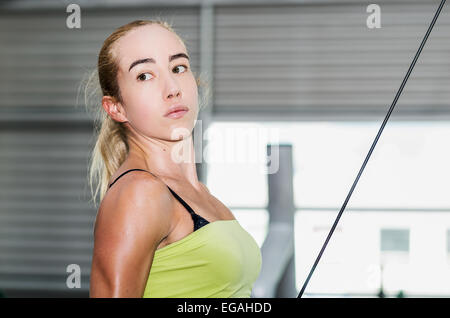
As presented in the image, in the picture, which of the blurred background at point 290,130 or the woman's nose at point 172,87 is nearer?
the woman's nose at point 172,87

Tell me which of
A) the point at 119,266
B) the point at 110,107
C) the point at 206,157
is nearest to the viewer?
the point at 119,266

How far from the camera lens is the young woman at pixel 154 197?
39cm

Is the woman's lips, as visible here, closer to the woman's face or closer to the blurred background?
the woman's face

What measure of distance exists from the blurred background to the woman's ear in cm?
51

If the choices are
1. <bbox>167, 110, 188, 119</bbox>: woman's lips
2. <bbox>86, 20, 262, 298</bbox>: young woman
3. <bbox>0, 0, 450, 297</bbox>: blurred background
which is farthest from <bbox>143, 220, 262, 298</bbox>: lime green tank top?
<bbox>0, 0, 450, 297</bbox>: blurred background

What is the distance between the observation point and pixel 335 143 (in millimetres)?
1828

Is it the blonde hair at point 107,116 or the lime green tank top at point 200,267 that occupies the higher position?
the blonde hair at point 107,116

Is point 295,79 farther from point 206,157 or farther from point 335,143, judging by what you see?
point 206,157

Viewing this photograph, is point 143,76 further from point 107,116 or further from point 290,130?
point 290,130

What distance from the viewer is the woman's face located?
46cm

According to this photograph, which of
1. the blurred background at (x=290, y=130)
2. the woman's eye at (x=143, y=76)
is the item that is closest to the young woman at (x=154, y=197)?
the woman's eye at (x=143, y=76)

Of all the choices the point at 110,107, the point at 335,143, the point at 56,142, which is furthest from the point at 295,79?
the point at 110,107

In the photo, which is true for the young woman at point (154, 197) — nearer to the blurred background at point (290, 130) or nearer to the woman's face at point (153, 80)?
the woman's face at point (153, 80)
